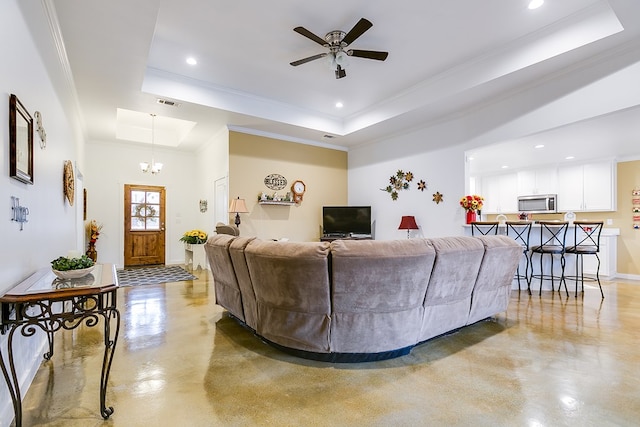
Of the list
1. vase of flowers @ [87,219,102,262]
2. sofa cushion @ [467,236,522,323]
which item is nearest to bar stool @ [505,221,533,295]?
sofa cushion @ [467,236,522,323]

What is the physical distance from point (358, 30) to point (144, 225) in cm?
702

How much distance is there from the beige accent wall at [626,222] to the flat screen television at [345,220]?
5.11 m

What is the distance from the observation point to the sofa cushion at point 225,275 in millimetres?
3096

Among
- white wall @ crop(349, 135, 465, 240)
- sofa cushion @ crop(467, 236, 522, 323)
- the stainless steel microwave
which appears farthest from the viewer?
the stainless steel microwave

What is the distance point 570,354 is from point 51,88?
5.22m

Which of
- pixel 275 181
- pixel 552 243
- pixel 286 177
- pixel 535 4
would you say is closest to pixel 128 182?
pixel 275 181

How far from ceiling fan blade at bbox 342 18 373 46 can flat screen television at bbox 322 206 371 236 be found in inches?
155

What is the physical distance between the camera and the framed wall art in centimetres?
183

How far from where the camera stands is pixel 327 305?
235 cm

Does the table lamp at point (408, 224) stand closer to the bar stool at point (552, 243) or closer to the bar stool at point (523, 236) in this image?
the bar stool at point (523, 236)

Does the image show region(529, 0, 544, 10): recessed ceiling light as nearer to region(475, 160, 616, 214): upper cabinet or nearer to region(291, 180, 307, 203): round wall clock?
region(291, 180, 307, 203): round wall clock

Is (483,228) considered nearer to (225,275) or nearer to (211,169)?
(225,275)

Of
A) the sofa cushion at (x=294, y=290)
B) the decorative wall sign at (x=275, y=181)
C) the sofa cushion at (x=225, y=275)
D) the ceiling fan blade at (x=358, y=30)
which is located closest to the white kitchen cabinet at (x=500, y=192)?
the decorative wall sign at (x=275, y=181)

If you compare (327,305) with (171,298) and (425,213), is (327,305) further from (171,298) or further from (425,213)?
(425,213)
